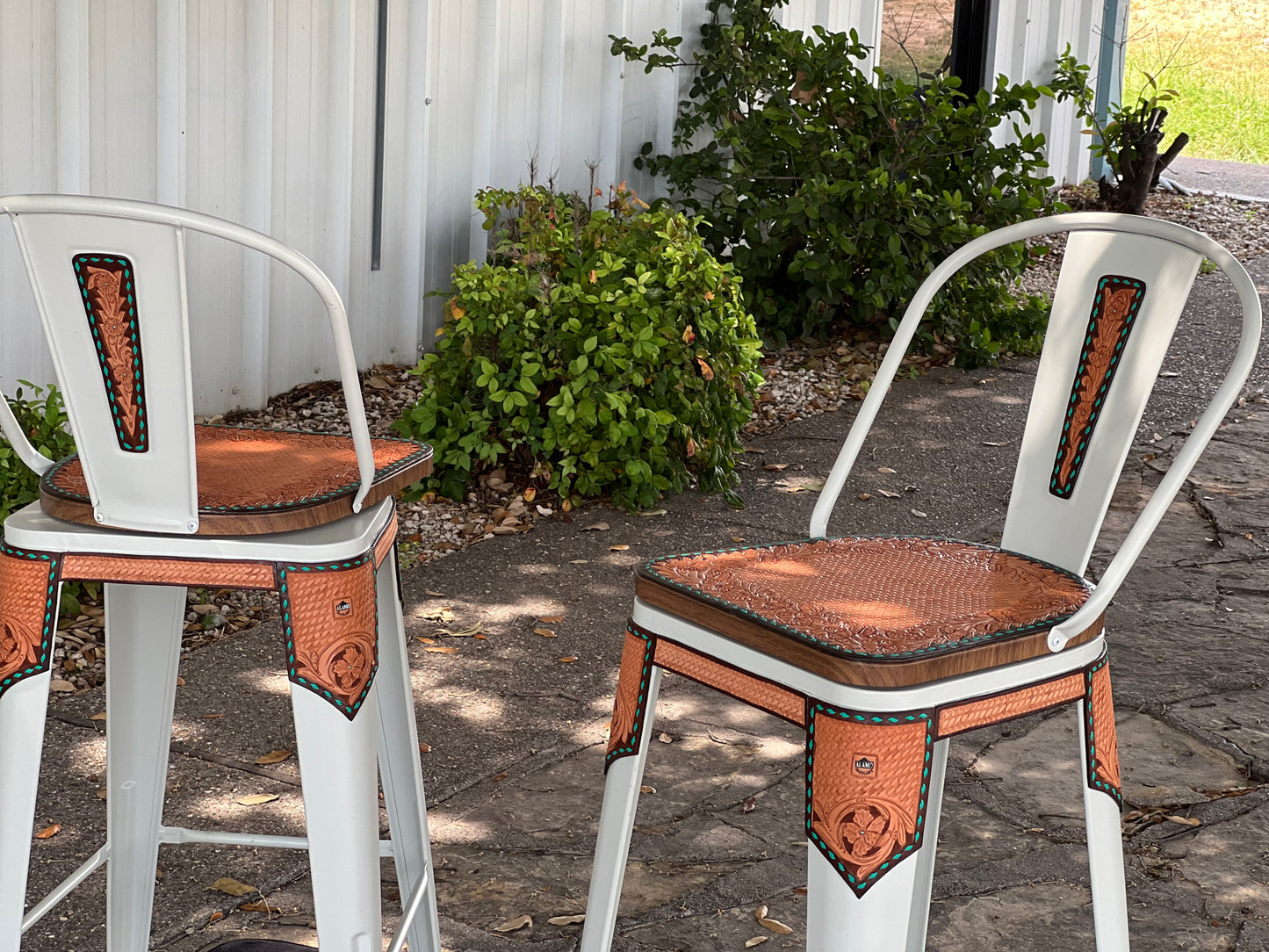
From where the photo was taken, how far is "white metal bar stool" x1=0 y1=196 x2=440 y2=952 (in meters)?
1.60

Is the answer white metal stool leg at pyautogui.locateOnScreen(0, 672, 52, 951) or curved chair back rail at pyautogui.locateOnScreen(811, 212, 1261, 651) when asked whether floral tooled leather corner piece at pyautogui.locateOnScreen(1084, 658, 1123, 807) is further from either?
white metal stool leg at pyautogui.locateOnScreen(0, 672, 52, 951)

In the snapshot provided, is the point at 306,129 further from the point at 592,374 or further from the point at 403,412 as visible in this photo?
the point at 592,374

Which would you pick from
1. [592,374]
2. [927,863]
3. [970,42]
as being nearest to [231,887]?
[927,863]

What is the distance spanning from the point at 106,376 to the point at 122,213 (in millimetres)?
204

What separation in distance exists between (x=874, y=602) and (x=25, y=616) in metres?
1.04

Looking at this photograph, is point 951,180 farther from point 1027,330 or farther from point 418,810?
point 418,810

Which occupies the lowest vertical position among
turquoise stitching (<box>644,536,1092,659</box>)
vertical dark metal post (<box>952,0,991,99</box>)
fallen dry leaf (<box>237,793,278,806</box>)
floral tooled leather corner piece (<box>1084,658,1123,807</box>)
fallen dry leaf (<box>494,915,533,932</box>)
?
fallen dry leaf (<box>494,915,533,932</box>)

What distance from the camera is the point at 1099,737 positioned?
1.73 metres

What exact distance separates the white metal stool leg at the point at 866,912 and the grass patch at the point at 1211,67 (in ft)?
48.7

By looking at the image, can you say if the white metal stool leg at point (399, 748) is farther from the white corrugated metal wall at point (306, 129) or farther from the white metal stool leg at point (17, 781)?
the white corrugated metal wall at point (306, 129)

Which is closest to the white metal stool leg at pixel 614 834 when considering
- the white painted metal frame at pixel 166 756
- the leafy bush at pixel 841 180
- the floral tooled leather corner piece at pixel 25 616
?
the white painted metal frame at pixel 166 756

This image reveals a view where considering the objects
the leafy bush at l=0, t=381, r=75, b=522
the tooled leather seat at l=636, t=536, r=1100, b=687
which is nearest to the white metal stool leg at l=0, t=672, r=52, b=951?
the tooled leather seat at l=636, t=536, r=1100, b=687

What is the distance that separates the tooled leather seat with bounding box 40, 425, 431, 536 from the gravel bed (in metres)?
1.63

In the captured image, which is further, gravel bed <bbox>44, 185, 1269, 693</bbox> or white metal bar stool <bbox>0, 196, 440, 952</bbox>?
gravel bed <bbox>44, 185, 1269, 693</bbox>
